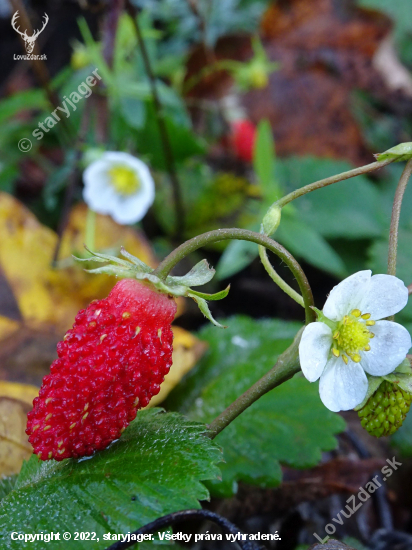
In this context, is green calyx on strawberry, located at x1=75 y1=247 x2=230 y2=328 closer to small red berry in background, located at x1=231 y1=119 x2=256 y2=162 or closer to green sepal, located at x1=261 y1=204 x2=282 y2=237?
green sepal, located at x1=261 y1=204 x2=282 y2=237

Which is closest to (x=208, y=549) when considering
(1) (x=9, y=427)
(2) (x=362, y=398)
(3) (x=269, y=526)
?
(3) (x=269, y=526)

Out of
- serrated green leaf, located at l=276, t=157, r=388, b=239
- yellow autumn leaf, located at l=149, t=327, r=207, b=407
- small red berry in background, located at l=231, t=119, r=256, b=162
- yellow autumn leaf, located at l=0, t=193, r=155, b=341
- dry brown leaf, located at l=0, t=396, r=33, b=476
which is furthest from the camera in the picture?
small red berry in background, located at l=231, t=119, r=256, b=162

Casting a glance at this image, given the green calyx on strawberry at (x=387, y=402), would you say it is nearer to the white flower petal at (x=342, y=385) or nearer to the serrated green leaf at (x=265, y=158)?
the white flower petal at (x=342, y=385)

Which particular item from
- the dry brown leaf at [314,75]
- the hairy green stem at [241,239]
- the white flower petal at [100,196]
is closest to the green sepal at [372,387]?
the hairy green stem at [241,239]

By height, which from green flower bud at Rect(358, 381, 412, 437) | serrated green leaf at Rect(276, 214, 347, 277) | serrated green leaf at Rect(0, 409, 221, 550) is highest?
serrated green leaf at Rect(0, 409, 221, 550)
